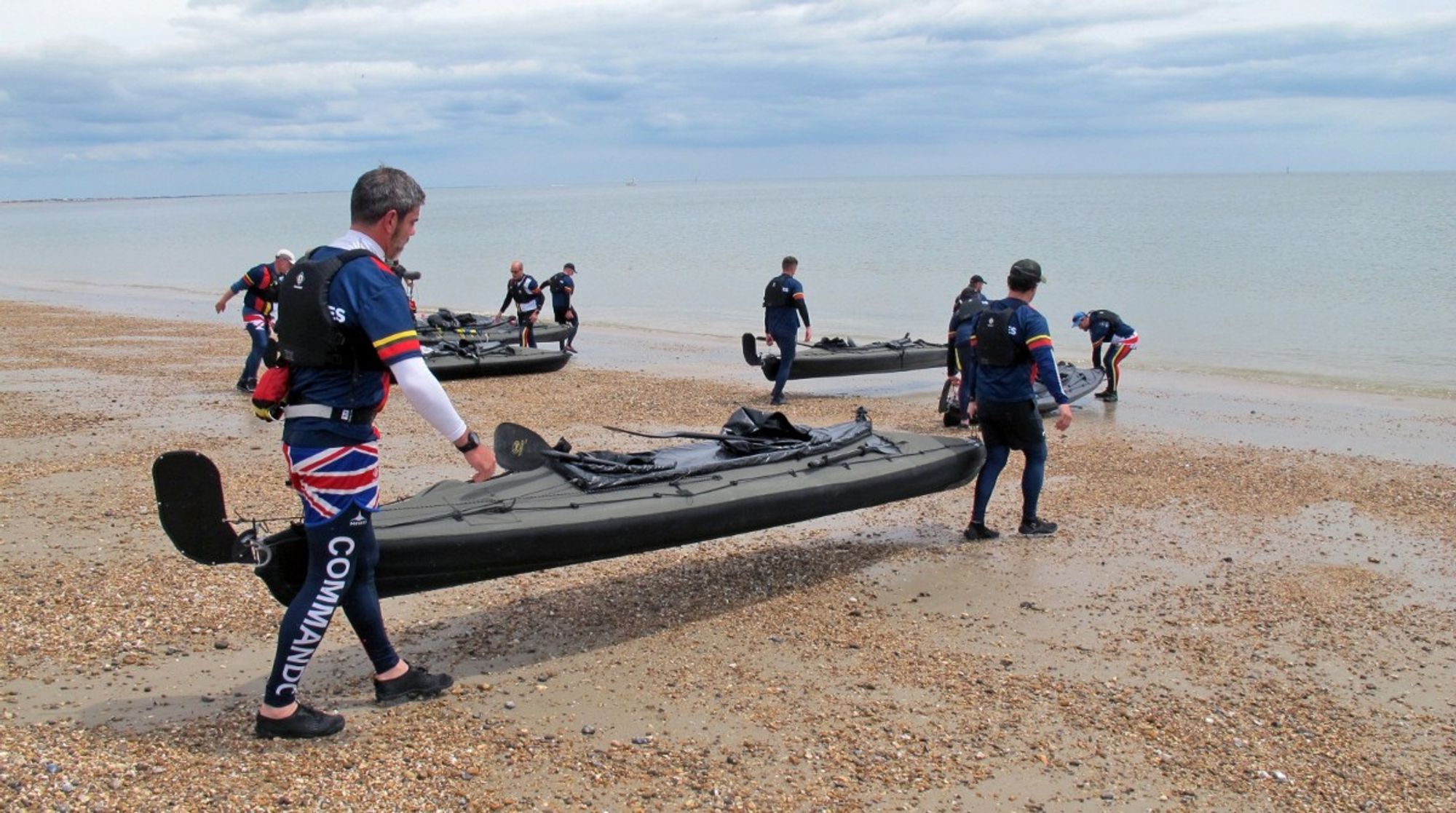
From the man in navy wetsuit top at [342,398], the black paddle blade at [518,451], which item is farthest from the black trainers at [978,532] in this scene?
the man in navy wetsuit top at [342,398]

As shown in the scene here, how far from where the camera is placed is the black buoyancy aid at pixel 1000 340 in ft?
24.1

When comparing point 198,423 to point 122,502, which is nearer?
point 122,502

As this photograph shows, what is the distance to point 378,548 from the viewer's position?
16.0 ft

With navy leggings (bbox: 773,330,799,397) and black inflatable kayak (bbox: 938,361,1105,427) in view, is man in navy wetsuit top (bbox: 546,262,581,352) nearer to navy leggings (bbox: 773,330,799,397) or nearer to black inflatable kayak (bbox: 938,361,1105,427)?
navy leggings (bbox: 773,330,799,397)

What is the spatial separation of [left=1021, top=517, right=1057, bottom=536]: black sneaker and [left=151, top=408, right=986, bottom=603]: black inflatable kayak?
53cm

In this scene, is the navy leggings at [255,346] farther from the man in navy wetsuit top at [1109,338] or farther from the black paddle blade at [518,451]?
the man in navy wetsuit top at [1109,338]

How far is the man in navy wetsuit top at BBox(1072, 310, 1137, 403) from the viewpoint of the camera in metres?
13.9

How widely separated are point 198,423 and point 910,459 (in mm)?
7924

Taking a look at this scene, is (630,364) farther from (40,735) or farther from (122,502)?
(40,735)

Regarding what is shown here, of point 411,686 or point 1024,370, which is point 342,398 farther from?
point 1024,370

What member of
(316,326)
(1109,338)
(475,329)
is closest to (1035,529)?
(316,326)

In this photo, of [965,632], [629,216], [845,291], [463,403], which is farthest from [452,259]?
[629,216]

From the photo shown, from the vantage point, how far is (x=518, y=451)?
252 inches

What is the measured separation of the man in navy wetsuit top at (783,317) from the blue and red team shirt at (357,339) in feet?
31.0
